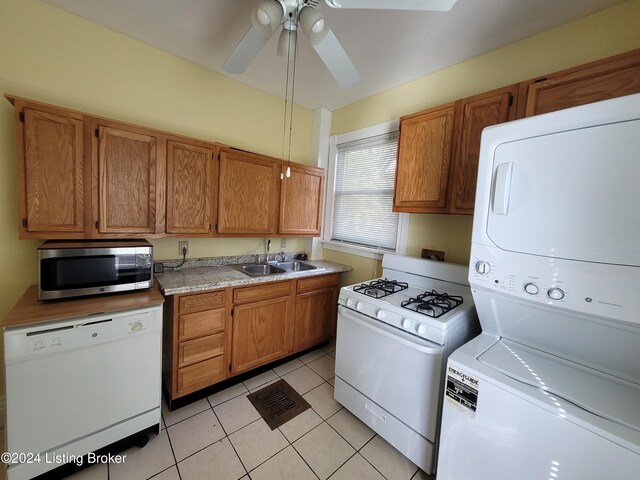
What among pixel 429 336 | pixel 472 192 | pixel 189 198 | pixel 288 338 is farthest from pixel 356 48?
pixel 288 338

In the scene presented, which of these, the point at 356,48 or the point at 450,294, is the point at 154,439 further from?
the point at 356,48

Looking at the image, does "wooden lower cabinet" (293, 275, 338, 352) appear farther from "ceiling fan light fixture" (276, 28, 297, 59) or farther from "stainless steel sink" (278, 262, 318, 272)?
"ceiling fan light fixture" (276, 28, 297, 59)

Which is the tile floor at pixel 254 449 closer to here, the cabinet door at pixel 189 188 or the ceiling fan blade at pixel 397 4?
the cabinet door at pixel 189 188

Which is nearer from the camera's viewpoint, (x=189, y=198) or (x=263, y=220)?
(x=189, y=198)

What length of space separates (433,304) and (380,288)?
417mm

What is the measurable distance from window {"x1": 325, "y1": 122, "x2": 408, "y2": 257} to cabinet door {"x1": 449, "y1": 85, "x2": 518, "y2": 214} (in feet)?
2.23

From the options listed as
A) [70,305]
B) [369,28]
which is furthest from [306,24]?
[70,305]

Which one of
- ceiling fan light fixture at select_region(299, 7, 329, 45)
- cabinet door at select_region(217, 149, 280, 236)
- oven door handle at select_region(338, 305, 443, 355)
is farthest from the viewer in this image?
cabinet door at select_region(217, 149, 280, 236)

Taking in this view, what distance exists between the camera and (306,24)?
121 centimetres

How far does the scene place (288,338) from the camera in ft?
7.80

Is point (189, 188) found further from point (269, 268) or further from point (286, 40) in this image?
point (286, 40)

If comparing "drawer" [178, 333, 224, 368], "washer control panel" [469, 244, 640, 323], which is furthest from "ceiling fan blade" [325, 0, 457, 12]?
"drawer" [178, 333, 224, 368]

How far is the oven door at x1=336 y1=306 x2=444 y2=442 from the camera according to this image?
137 cm

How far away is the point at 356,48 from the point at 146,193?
74.7 inches
